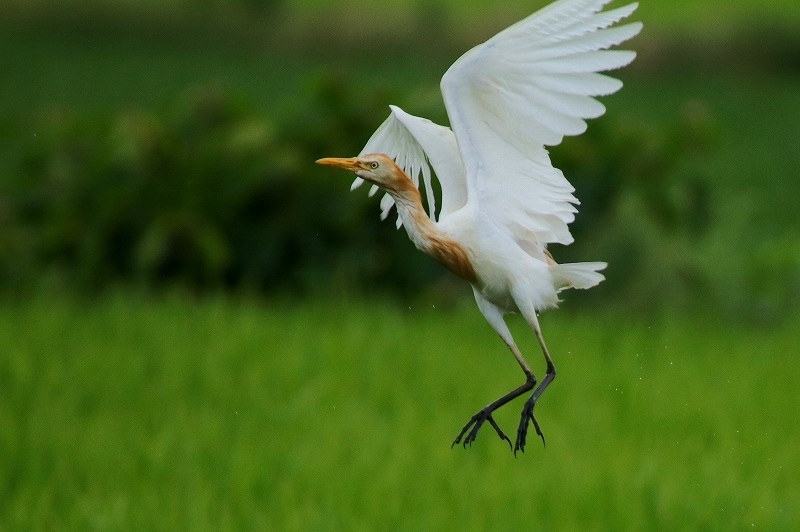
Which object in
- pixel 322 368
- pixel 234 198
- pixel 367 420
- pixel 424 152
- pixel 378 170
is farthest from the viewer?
pixel 322 368

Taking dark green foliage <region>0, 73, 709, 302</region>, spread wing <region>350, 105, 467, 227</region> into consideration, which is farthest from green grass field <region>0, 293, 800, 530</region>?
spread wing <region>350, 105, 467, 227</region>

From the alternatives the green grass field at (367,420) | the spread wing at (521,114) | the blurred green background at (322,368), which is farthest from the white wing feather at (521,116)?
the green grass field at (367,420)

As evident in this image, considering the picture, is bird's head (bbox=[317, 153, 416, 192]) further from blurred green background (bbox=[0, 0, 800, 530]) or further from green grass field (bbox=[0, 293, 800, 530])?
green grass field (bbox=[0, 293, 800, 530])

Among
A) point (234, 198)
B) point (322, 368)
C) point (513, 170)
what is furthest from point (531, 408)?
point (322, 368)

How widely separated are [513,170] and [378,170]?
0.23ft

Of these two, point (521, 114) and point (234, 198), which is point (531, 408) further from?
point (234, 198)

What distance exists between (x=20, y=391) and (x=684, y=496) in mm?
2950

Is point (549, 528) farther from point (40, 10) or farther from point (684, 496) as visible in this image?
point (40, 10)

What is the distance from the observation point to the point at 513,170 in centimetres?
53

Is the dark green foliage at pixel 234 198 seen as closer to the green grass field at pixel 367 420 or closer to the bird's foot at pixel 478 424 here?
the bird's foot at pixel 478 424

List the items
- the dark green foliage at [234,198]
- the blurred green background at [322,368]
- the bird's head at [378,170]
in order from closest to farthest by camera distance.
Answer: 1. the bird's head at [378,170]
2. the dark green foliage at [234,198]
3. the blurred green background at [322,368]

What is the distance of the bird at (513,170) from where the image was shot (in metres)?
0.48

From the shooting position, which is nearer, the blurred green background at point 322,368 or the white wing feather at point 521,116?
the white wing feather at point 521,116

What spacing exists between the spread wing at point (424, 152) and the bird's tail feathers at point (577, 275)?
0.06 meters
